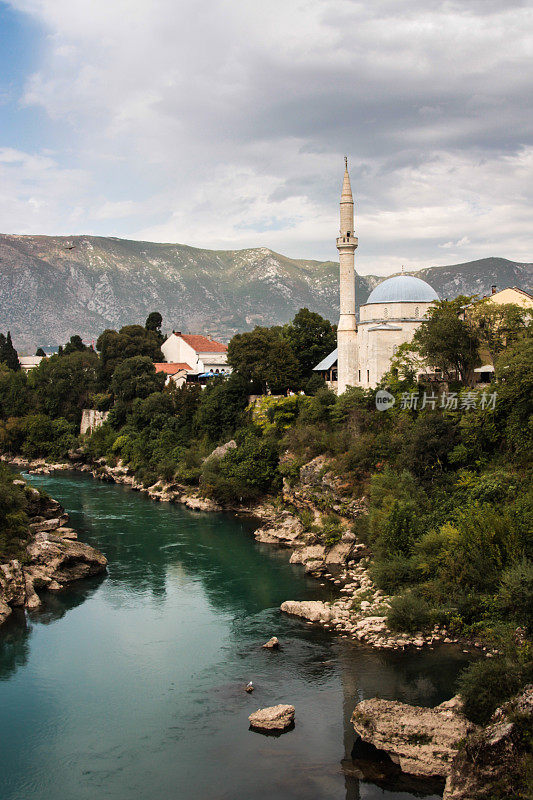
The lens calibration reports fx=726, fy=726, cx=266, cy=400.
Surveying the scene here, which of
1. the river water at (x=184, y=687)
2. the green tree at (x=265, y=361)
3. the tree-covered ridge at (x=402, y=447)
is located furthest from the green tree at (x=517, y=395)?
the green tree at (x=265, y=361)

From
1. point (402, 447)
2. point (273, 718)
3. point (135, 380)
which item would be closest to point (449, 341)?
point (402, 447)

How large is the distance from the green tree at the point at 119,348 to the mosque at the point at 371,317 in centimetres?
2364

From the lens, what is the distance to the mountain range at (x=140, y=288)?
16462 centimetres

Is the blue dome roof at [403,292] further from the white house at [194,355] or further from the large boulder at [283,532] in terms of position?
the white house at [194,355]

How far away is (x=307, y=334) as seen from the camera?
43531 millimetres

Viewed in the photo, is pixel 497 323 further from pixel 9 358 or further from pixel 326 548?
pixel 9 358

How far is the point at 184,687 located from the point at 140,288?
166 m

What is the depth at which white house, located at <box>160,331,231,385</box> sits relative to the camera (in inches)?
2250

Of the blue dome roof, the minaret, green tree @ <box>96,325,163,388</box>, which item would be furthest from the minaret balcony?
green tree @ <box>96,325,163,388</box>

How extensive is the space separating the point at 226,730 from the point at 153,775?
187cm

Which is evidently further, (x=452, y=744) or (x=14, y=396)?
(x=14, y=396)

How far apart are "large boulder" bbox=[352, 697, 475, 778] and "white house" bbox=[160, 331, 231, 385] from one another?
138ft

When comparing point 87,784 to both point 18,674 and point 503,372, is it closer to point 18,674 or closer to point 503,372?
point 18,674

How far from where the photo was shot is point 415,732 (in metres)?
13.4
